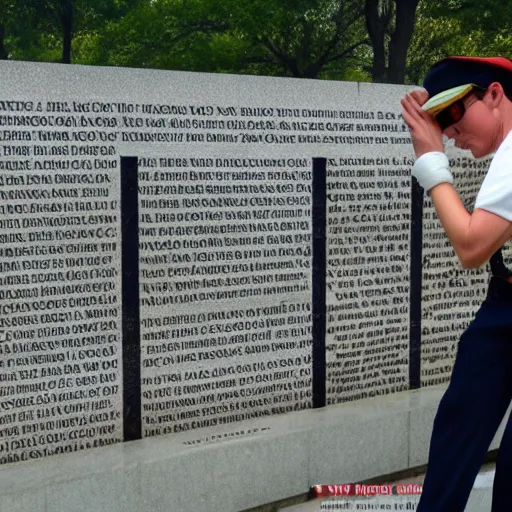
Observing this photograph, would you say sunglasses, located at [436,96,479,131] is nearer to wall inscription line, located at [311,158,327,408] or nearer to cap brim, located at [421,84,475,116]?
cap brim, located at [421,84,475,116]

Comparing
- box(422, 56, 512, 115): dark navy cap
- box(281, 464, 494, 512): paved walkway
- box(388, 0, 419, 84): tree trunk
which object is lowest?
box(281, 464, 494, 512): paved walkway

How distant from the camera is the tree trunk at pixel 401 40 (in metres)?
20.3

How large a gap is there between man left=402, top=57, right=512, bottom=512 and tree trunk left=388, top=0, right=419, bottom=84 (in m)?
17.6

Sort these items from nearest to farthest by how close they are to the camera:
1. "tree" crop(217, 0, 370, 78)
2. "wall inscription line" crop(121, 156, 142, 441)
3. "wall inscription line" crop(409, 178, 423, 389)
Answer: "wall inscription line" crop(121, 156, 142, 441) < "wall inscription line" crop(409, 178, 423, 389) < "tree" crop(217, 0, 370, 78)

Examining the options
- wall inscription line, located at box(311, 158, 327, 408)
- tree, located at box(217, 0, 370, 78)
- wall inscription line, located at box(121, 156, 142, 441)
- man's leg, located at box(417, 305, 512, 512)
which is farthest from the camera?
tree, located at box(217, 0, 370, 78)

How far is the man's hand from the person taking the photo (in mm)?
2865

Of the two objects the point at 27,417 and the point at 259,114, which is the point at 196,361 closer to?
the point at 27,417

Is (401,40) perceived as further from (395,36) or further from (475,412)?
(475,412)

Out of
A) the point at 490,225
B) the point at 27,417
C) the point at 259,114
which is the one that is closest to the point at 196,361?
the point at 27,417

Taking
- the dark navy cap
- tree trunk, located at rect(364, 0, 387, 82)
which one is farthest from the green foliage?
the dark navy cap

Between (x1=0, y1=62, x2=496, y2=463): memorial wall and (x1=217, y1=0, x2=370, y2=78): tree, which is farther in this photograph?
(x1=217, y1=0, x2=370, y2=78): tree

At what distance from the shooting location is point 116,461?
3801 millimetres

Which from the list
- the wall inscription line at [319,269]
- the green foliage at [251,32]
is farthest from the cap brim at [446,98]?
the green foliage at [251,32]

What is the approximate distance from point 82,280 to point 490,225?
177 cm
